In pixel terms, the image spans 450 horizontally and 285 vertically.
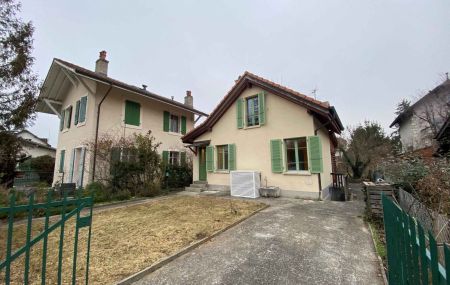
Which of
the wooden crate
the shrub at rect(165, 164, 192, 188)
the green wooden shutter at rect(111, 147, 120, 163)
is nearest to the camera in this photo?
the wooden crate

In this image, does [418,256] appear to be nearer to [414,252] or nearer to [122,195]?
[414,252]

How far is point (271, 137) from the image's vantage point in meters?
9.87

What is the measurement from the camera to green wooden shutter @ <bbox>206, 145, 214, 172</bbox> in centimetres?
1175

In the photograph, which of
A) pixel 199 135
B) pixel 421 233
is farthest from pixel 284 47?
pixel 421 233

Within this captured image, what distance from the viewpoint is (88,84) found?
39.0 feet

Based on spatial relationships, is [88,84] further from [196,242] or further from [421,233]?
[421,233]

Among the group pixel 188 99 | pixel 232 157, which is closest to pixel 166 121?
pixel 188 99

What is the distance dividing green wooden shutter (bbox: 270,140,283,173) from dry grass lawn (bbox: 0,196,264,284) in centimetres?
249

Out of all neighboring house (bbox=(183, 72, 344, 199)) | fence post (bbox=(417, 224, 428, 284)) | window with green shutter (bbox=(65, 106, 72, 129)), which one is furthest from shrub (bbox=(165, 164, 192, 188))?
fence post (bbox=(417, 224, 428, 284))

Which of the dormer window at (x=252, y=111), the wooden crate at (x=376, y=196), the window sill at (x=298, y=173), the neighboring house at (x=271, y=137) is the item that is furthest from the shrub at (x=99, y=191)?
the wooden crate at (x=376, y=196)

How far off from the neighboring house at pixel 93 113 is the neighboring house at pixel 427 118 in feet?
53.9

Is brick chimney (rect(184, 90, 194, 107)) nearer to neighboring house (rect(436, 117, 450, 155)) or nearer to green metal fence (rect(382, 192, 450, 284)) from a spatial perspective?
neighboring house (rect(436, 117, 450, 155))

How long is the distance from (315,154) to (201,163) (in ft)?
22.8

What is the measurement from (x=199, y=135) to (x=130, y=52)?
26.0ft
